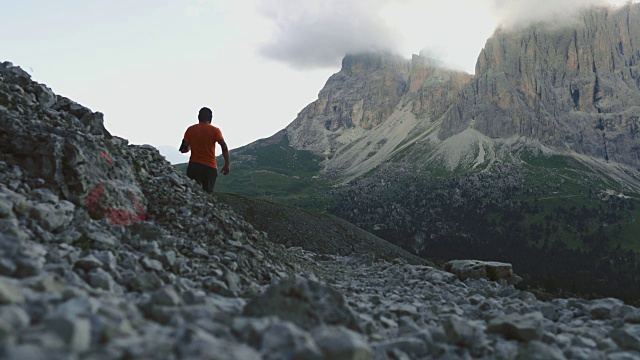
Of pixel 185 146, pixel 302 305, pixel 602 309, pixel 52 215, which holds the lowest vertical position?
pixel 602 309

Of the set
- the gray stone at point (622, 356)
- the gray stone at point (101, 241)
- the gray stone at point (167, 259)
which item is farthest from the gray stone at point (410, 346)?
the gray stone at point (101, 241)

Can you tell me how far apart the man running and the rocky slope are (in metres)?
1.78

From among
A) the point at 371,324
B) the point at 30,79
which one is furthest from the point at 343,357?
the point at 30,79

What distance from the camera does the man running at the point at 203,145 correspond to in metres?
Answer: 19.3

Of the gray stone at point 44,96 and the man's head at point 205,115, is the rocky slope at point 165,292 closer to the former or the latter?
the gray stone at point 44,96

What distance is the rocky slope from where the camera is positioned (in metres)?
4.37

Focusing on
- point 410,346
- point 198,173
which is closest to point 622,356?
point 410,346

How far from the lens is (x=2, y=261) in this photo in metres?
5.65

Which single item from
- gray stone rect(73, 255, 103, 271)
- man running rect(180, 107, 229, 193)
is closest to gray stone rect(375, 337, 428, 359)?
gray stone rect(73, 255, 103, 271)

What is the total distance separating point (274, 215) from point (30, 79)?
106ft

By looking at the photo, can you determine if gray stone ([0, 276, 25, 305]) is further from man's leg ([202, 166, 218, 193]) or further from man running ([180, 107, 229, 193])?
man's leg ([202, 166, 218, 193])

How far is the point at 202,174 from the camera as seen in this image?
2059 cm

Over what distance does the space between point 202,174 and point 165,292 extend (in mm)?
14864

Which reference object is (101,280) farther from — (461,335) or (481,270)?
(481,270)
